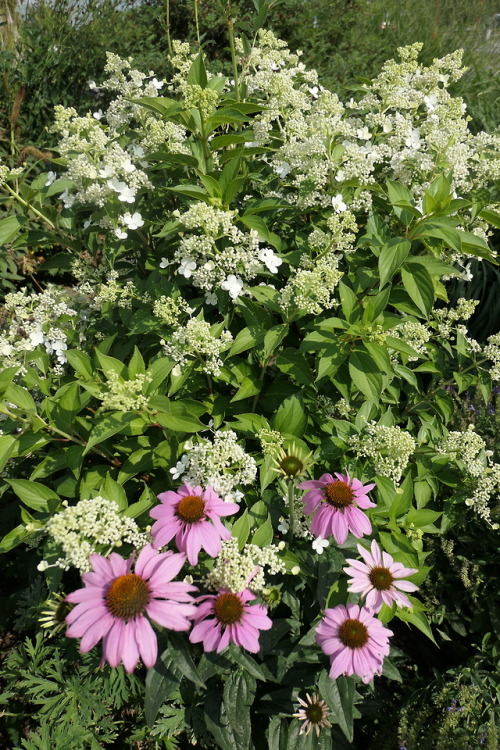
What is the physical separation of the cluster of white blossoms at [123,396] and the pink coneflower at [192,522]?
29cm

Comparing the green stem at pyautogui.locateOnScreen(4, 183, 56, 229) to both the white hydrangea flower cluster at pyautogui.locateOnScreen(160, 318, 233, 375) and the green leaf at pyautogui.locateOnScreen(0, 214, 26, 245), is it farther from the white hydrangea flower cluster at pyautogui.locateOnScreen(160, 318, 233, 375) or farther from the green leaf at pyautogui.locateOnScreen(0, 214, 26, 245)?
the white hydrangea flower cluster at pyautogui.locateOnScreen(160, 318, 233, 375)

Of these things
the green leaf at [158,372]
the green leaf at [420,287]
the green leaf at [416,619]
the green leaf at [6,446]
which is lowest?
the green leaf at [416,619]

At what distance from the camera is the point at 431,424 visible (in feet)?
7.61

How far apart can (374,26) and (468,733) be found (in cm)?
880

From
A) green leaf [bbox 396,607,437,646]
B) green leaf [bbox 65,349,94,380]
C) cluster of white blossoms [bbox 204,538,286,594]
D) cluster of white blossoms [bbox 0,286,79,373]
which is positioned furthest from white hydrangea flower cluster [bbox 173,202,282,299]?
green leaf [bbox 396,607,437,646]

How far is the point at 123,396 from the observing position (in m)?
1.50

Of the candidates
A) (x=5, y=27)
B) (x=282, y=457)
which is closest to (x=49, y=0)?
(x=5, y=27)

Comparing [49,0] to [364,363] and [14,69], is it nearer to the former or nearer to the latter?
[14,69]

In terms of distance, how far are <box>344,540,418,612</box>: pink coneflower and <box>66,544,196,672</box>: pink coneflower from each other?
515mm

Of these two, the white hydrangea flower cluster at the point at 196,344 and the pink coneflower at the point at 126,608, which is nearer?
the pink coneflower at the point at 126,608

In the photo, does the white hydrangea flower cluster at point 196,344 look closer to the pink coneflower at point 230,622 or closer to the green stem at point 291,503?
the green stem at point 291,503

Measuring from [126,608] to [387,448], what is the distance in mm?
1009

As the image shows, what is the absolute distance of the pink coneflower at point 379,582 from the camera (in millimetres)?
1457

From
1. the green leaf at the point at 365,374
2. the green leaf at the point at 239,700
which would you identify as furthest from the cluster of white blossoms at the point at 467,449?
the green leaf at the point at 239,700
